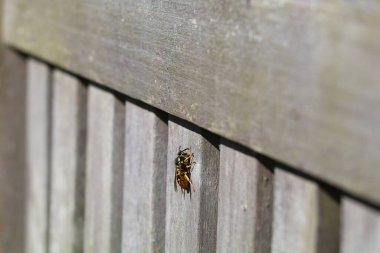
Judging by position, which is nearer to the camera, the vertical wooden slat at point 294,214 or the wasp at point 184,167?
the vertical wooden slat at point 294,214

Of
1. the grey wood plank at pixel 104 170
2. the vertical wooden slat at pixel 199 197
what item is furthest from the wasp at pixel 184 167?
the grey wood plank at pixel 104 170

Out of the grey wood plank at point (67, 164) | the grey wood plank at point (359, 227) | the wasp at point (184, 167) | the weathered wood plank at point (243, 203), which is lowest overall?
the grey wood plank at point (359, 227)

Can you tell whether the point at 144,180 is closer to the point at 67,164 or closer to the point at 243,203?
the point at 243,203

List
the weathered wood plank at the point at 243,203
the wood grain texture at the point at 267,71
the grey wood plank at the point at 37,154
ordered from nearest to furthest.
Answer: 1. the wood grain texture at the point at 267,71
2. the weathered wood plank at the point at 243,203
3. the grey wood plank at the point at 37,154

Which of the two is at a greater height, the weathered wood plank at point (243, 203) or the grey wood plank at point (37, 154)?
the grey wood plank at point (37, 154)

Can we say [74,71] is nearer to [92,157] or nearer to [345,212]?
[92,157]

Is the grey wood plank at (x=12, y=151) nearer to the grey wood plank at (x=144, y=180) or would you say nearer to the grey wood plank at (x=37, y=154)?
the grey wood plank at (x=37, y=154)

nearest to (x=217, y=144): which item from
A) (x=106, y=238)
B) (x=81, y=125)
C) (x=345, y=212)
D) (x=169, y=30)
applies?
(x=169, y=30)
